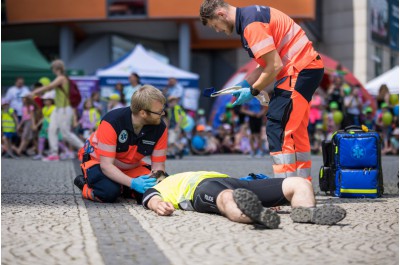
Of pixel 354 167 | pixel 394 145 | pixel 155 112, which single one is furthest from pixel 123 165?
pixel 394 145

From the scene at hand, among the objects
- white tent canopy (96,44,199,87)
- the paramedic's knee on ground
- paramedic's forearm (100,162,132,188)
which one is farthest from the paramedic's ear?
white tent canopy (96,44,199,87)

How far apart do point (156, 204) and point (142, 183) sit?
666 mm

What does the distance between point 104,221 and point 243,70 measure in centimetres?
1798

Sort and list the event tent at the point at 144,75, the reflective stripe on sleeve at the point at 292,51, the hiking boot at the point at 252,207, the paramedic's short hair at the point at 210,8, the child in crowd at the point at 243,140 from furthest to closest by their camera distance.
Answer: the child in crowd at the point at 243,140, the event tent at the point at 144,75, the reflective stripe on sleeve at the point at 292,51, the paramedic's short hair at the point at 210,8, the hiking boot at the point at 252,207

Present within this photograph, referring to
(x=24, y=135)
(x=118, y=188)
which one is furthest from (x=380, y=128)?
(x=118, y=188)

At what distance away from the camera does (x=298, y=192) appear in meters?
5.44

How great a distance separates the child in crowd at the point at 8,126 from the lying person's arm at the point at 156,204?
11438 mm

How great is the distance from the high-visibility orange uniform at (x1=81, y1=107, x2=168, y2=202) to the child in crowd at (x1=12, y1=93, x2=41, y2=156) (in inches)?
427

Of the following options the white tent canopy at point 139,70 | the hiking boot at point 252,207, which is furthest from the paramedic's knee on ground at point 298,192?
the white tent canopy at point 139,70

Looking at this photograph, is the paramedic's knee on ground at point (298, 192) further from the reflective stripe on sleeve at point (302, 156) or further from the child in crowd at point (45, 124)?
the child in crowd at point (45, 124)

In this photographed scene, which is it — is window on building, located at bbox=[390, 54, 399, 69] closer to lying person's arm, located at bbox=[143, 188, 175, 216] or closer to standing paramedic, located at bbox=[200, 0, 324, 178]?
standing paramedic, located at bbox=[200, 0, 324, 178]

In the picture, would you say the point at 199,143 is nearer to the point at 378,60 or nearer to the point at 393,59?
the point at 378,60

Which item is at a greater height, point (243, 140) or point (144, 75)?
point (144, 75)

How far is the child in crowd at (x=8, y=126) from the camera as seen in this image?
1742 cm
